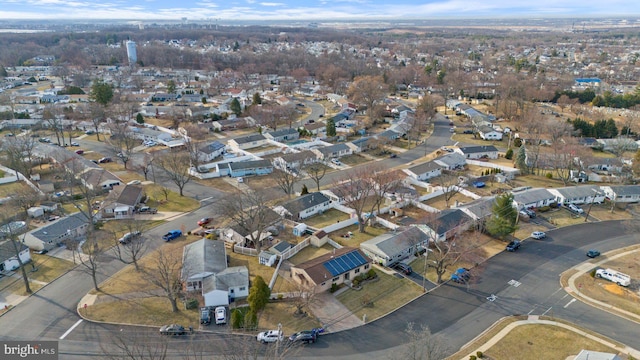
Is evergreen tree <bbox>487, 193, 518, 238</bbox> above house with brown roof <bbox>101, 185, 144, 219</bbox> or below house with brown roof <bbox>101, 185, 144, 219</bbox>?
above

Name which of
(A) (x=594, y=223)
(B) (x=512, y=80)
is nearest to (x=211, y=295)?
(A) (x=594, y=223)

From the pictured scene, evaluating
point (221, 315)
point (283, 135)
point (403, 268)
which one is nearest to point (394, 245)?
point (403, 268)

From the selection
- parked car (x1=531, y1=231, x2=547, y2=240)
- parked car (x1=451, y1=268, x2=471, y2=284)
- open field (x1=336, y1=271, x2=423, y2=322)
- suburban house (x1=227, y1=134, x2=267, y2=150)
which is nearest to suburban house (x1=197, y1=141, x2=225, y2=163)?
suburban house (x1=227, y1=134, x2=267, y2=150)

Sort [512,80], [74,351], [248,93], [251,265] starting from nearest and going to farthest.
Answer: [74,351], [251,265], [512,80], [248,93]

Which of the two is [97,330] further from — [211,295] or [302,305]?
[302,305]

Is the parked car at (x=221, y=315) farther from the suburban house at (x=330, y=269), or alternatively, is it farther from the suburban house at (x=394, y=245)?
the suburban house at (x=394, y=245)

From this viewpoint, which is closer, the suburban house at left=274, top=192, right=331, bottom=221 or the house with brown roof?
the suburban house at left=274, top=192, right=331, bottom=221

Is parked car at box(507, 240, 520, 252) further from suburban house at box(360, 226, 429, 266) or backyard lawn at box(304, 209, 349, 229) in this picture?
backyard lawn at box(304, 209, 349, 229)
